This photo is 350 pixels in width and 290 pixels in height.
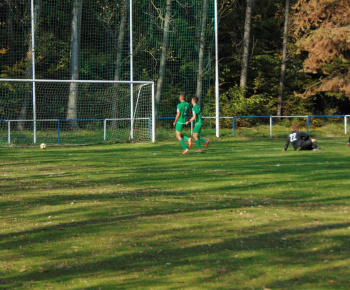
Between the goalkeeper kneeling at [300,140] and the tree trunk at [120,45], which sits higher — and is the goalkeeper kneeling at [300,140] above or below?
below

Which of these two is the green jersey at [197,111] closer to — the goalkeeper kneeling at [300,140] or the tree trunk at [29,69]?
the goalkeeper kneeling at [300,140]

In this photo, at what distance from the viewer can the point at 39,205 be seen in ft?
30.7

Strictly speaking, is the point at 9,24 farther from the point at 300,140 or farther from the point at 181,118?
the point at 300,140

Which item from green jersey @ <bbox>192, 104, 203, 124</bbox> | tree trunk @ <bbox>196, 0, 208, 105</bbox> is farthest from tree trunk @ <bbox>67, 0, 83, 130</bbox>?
green jersey @ <bbox>192, 104, 203, 124</bbox>

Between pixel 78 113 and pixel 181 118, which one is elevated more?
pixel 78 113

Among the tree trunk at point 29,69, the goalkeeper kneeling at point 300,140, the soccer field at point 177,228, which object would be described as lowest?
the soccer field at point 177,228

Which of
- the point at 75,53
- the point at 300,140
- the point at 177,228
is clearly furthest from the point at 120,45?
the point at 177,228

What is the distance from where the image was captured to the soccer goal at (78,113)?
1059 inches

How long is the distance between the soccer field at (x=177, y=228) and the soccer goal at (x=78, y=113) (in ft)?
42.5

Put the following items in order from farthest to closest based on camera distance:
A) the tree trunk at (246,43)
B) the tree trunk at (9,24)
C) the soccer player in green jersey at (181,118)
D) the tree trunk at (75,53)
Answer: the tree trunk at (246,43)
the tree trunk at (75,53)
the tree trunk at (9,24)
the soccer player in green jersey at (181,118)

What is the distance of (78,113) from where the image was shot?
103ft

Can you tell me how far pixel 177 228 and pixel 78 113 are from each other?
2464cm

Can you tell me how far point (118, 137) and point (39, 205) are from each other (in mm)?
18336

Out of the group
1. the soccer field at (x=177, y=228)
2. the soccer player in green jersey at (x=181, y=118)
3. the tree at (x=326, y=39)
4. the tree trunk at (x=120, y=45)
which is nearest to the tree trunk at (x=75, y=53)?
the tree trunk at (x=120, y=45)
